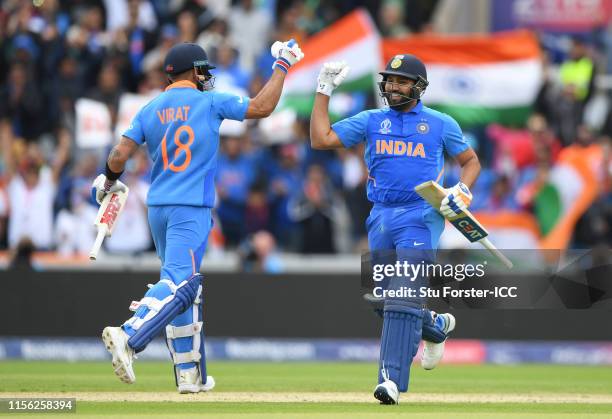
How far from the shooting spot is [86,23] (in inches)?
717

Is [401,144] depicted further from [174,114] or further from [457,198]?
[174,114]

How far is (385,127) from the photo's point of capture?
936cm

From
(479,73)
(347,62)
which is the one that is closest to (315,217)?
→ (347,62)

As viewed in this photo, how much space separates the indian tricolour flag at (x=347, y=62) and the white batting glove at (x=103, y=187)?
7897mm

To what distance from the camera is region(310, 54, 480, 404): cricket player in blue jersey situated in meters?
9.26

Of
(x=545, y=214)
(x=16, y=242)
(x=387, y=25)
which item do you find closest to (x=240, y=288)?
(x=16, y=242)

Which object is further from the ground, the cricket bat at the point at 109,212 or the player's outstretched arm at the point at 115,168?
the player's outstretched arm at the point at 115,168

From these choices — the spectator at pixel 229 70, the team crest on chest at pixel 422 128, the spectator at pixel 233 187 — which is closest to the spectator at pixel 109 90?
the spectator at pixel 229 70

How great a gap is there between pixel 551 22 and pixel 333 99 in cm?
363

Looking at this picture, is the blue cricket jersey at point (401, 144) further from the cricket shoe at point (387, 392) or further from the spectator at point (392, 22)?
the spectator at point (392, 22)

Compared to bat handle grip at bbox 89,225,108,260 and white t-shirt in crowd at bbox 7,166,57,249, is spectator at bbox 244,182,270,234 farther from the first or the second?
bat handle grip at bbox 89,225,108,260

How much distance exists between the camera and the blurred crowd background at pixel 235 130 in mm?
16266

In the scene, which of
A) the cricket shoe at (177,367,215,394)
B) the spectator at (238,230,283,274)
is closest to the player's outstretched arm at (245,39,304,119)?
the cricket shoe at (177,367,215,394)

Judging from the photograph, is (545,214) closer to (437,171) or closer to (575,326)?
(575,326)
